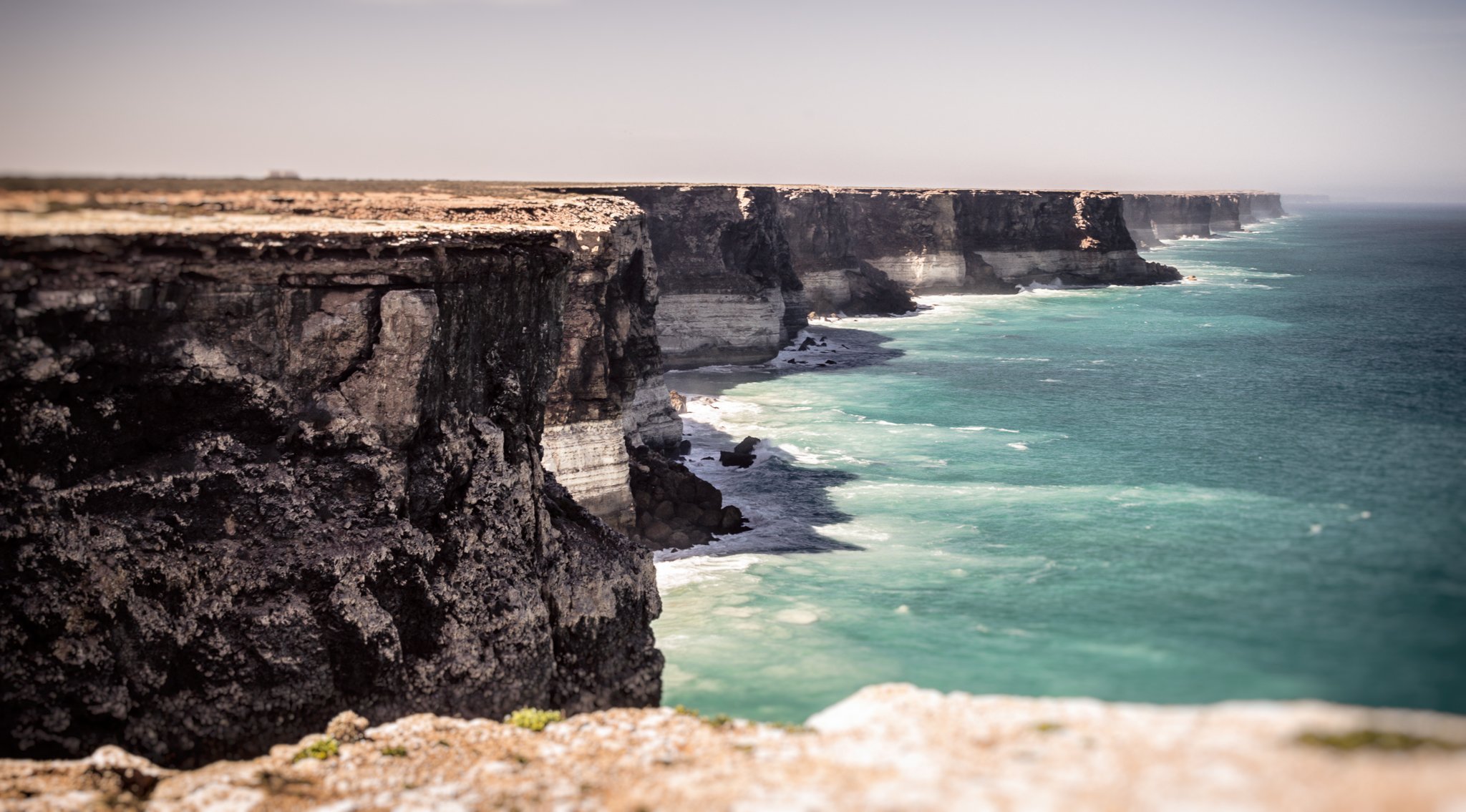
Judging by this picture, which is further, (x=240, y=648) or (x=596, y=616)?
(x=596, y=616)

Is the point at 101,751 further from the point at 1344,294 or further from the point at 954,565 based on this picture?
the point at 1344,294

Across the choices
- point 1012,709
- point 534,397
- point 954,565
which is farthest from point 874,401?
point 1012,709

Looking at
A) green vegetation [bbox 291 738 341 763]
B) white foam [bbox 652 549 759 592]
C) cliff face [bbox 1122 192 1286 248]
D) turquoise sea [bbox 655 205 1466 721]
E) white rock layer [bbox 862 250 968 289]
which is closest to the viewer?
green vegetation [bbox 291 738 341 763]

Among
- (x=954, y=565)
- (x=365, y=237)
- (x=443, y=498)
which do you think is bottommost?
(x=954, y=565)

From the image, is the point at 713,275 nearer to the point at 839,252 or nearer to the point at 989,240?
the point at 839,252

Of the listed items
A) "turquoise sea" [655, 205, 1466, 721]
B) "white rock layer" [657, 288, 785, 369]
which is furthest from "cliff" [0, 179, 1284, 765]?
"white rock layer" [657, 288, 785, 369]

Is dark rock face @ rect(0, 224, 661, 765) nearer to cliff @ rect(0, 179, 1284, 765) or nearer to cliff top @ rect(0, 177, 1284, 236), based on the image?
cliff @ rect(0, 179, 1284, 765)
